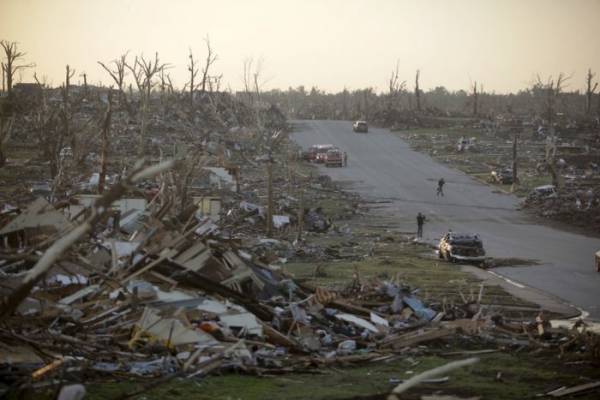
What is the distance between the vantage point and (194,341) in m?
12.0

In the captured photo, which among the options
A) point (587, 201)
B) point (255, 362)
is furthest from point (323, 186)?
point (255, 362)

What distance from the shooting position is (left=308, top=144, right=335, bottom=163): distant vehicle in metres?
65.1

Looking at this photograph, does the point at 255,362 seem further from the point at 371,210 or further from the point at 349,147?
the point at 349,147

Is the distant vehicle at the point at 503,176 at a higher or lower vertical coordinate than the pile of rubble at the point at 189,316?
lower

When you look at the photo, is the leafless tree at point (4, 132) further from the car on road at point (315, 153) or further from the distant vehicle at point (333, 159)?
the car on road at point (315, 153)

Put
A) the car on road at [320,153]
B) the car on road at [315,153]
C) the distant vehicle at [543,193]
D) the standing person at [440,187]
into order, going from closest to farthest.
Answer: the distant vehicle at [543,193] < the standing person at [440,187] < the car on road at [320,153] < the car on road at [315,153]

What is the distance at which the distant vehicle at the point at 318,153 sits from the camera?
65.1 m

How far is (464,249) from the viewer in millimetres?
31516

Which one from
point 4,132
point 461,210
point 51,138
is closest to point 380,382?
point 4,132

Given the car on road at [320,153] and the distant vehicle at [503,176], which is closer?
the distant vehicle at [503,176]

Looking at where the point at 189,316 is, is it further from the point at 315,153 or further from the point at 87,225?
the point at 315,153

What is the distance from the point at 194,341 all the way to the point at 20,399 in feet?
12.6

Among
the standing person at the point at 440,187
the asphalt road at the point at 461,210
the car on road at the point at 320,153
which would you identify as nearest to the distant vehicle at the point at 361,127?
→ the asphalt road at the point at 461,210

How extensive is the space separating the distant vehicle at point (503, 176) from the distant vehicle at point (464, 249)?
2579 cm
